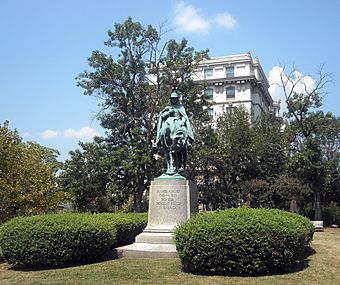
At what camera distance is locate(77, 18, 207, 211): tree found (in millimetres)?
30922

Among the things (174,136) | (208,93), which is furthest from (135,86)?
(208,93)

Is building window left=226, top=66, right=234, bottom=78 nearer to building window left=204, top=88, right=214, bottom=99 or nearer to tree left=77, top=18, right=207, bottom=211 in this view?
building window left=204, top=88, right=214, bottom=99

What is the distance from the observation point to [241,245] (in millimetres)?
8828

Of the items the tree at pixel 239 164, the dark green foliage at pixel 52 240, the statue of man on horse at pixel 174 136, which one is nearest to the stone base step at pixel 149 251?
the dark green foliage at pixel 52 240

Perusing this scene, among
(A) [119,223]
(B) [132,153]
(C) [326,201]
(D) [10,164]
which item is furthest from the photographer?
(C) [326,201]

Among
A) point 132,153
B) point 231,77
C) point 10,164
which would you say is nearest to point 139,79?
point 132,153

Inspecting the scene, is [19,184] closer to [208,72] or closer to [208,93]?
[208,93]

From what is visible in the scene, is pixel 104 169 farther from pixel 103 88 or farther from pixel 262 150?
pixel 262 150

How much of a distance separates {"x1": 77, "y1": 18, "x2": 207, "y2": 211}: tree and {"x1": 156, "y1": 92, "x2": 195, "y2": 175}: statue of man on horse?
16.4m

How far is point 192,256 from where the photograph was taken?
30.2 feet

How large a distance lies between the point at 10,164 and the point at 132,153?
39.4 ft

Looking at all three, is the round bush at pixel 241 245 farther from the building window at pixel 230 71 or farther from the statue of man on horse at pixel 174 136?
the building window at pixel 230 71

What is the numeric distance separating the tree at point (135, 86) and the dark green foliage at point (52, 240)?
1927 centimetres

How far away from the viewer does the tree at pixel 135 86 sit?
101 feet
